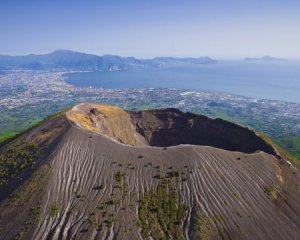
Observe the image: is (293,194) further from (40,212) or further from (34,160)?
(34,160)

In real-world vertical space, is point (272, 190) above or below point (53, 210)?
below

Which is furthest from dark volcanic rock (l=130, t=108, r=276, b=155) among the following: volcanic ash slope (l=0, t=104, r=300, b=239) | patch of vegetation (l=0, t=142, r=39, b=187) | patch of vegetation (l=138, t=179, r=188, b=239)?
patch of vegetation (l=0, t=142, r=39, b=187)

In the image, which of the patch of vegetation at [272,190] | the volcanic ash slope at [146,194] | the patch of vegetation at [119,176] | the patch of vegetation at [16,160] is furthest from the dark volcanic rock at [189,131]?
the patch of vegetation at [16,160]

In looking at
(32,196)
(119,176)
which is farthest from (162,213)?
(32,196)

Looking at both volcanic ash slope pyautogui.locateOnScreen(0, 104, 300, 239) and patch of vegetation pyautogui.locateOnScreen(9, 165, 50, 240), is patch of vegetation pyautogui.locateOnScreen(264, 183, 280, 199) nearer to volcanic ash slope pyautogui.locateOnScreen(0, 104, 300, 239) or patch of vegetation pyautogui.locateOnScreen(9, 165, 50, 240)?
→ volcanic ash slope pyautogui.locateOnScreen(0, 104, 300, 239)

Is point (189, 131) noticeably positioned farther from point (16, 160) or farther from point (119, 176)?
point (16, 160)

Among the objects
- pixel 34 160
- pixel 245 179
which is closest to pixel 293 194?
pixel 245 179
